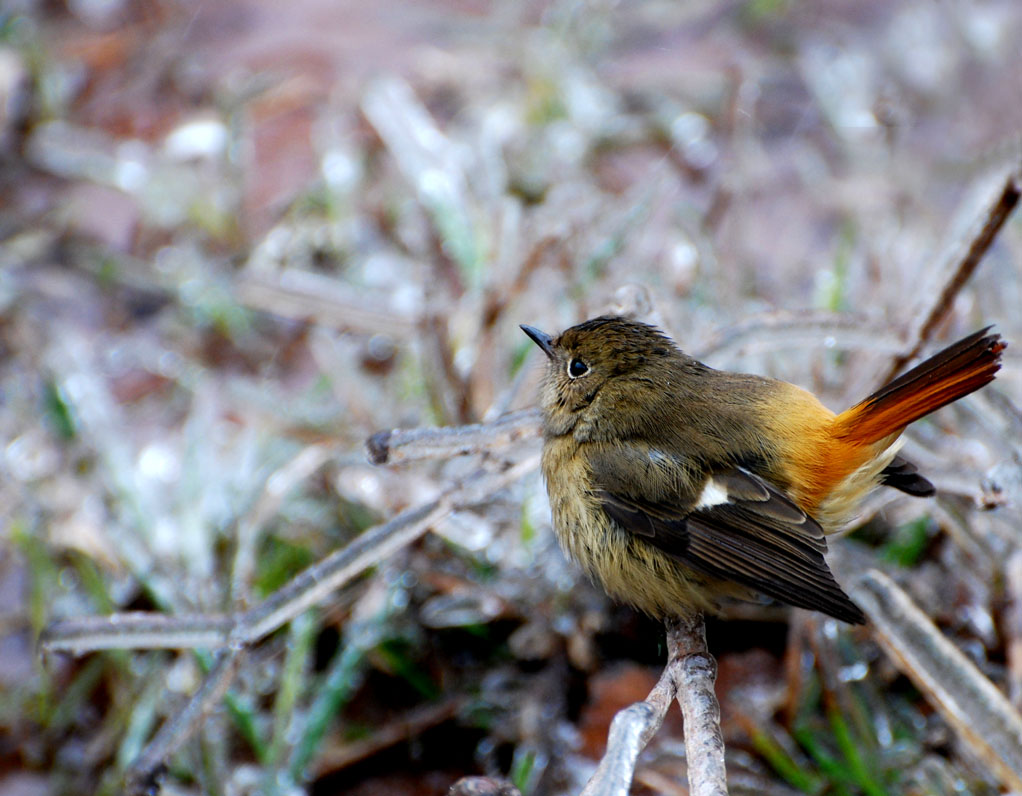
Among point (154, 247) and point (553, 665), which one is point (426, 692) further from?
point (154, 247)

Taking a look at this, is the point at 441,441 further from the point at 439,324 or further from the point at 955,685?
the point at 955,685

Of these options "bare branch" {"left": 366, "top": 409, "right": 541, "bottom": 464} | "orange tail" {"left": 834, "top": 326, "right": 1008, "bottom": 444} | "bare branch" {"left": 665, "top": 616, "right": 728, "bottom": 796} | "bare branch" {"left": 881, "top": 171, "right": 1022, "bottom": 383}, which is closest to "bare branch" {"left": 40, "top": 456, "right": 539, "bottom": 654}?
"bare branch" {"left": 366, "top": 409, "right": 541, "bottom": 464}

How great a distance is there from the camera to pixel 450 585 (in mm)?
2533

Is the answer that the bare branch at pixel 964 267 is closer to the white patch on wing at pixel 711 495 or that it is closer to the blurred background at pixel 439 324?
the blurred background at pixel 439 324

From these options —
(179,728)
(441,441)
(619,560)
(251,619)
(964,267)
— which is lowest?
(179,728)

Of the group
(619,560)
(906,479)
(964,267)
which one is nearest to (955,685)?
(906,479)

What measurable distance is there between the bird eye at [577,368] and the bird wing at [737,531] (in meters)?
0.27

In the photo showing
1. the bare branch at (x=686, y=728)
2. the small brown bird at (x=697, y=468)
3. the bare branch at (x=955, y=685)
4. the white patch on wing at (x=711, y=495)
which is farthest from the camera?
the white patch on wing at (x=711, y=495)

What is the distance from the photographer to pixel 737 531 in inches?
79.1

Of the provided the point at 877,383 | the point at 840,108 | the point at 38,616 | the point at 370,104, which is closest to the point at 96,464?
the point at 38,616

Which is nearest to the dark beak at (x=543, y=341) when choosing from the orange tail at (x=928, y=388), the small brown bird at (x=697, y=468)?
the small brown bird at (x=697, y=468)

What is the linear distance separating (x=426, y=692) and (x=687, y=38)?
3.49 meters

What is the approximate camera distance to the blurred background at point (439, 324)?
2.29 meters

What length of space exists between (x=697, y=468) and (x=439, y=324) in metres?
0.85
